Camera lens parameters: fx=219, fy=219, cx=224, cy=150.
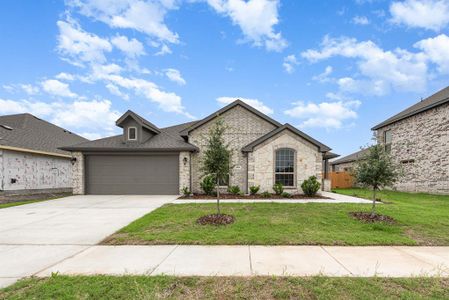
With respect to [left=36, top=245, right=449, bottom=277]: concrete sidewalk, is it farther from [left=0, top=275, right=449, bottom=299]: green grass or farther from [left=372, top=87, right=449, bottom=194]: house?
[left=372, top=87, right=449, bottom=194]: house

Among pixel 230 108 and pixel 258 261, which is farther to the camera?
pixel 230 108

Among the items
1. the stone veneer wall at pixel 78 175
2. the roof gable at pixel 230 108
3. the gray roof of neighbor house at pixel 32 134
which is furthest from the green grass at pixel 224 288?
the gray roof of neighbor house at pixel 32 134

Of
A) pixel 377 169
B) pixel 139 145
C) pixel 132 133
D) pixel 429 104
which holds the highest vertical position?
pixel 429 104

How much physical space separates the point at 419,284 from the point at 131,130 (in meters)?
15.5

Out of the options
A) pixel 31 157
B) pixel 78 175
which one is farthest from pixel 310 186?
pixel 31 157

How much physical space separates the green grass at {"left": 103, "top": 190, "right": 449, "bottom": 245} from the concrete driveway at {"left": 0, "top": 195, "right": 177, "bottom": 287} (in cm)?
82

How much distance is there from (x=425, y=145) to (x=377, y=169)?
536 inches

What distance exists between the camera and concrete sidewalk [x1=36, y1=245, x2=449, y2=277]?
12.8 feet

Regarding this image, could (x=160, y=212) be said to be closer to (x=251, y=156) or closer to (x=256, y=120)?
(x=251, y=156)

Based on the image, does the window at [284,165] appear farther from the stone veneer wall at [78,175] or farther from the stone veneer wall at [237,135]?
the stone veneer wall at [78,175]

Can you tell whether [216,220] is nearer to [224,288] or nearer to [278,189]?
[224,288]

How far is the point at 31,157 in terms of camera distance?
636 inches

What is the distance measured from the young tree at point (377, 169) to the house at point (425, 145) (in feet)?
25.8

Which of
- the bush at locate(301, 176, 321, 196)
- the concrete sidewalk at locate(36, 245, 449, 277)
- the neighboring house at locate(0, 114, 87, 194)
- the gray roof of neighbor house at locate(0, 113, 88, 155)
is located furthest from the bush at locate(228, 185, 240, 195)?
→ the neighboring house at locate(0, 114, 87, 194)
